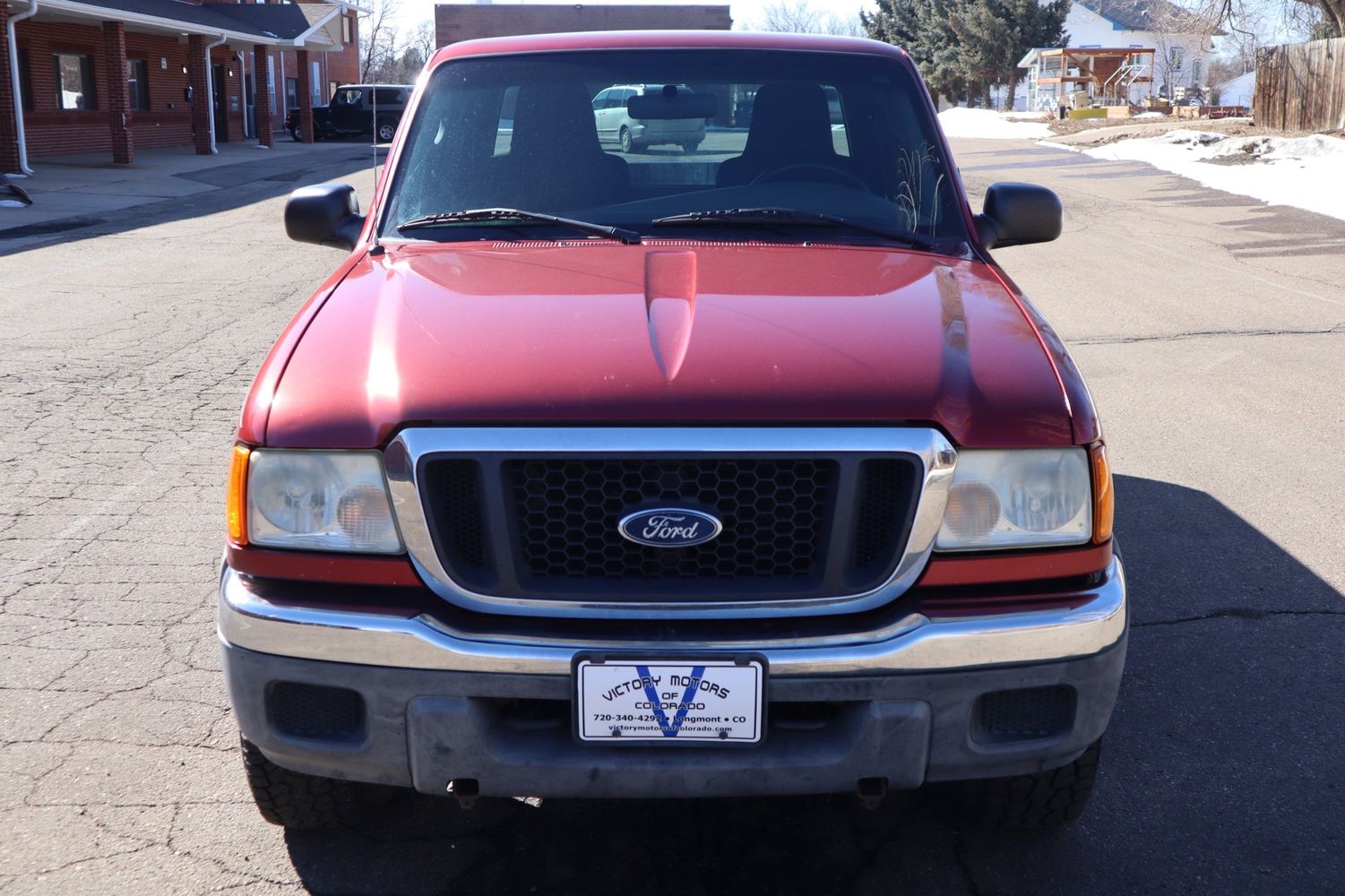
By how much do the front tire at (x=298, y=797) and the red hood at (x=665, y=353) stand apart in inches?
30.2

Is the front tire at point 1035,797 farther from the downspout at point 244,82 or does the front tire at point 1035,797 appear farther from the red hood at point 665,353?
the downspout at point 244,82

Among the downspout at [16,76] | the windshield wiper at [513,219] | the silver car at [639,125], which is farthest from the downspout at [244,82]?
the windshield wiper at [513,219]

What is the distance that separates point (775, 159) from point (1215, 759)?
6.72 feet

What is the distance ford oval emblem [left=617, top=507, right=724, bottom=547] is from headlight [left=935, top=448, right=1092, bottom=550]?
1.47ft

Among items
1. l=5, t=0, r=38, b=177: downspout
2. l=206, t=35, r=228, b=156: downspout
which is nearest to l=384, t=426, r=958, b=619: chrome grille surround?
l=5, t=0, r=38, b=177: downspout

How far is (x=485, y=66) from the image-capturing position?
3947 mm

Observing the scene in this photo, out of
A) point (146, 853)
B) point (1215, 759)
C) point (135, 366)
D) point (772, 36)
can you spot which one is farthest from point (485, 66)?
point (135, 366)

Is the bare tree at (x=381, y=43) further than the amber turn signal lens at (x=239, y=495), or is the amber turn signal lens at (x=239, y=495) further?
the bare tree at (x=381, y=43)

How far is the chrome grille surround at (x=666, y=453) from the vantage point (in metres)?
2.33

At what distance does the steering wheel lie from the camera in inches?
147

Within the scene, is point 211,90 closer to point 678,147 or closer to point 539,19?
point 539,19

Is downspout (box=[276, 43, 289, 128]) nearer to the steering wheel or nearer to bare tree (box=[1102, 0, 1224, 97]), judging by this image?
bare tree (box=[1102, 0, 1224, 97])

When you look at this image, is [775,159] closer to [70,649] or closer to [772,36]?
[772,36]

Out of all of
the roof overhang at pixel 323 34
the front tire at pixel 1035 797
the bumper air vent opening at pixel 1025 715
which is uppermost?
the roof overhang at pixel 323 34
